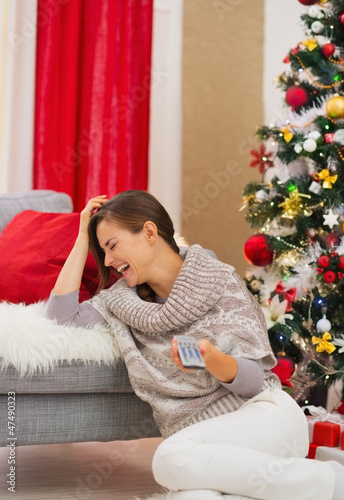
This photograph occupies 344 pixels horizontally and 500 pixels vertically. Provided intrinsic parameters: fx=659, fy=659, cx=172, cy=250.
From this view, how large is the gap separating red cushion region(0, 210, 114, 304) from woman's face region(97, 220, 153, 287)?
0.83ft

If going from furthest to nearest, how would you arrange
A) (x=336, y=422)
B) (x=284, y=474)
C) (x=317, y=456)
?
(x=336, y=422)
(x=317, y=456)
(x=284, y=474)

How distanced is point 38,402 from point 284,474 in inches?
24.2

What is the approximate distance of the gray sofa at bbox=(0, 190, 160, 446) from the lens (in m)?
1.54

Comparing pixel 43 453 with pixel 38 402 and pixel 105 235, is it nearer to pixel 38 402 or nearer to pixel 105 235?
pixel 38 402

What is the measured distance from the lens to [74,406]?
1.60 metres

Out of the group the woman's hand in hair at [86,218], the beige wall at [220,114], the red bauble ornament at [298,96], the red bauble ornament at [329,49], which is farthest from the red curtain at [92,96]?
the woman's hand in hair at [86,218]

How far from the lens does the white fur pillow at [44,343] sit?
1509 millimetres

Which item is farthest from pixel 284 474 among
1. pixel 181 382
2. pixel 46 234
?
pixel 46 234

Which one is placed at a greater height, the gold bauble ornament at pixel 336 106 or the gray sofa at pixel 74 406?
the gold bauble ornament at pixel 336 106

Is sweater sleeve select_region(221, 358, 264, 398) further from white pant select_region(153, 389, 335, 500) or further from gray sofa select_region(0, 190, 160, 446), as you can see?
gray sofa select_region(0, 190, 160, 446)

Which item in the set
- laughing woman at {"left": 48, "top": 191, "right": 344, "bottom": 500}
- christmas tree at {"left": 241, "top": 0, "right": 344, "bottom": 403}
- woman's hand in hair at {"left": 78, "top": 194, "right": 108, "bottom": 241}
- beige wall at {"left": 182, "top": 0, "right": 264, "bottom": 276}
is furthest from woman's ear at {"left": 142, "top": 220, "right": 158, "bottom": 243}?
beige wall at {"left": 182, "top": 0, "right": 264, "bottom": 276}

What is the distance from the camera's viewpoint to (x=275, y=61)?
370cm

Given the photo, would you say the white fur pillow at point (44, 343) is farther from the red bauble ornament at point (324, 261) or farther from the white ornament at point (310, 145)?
the white ornament at point (310, 145)

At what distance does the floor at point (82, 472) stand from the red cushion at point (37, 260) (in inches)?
19.6
